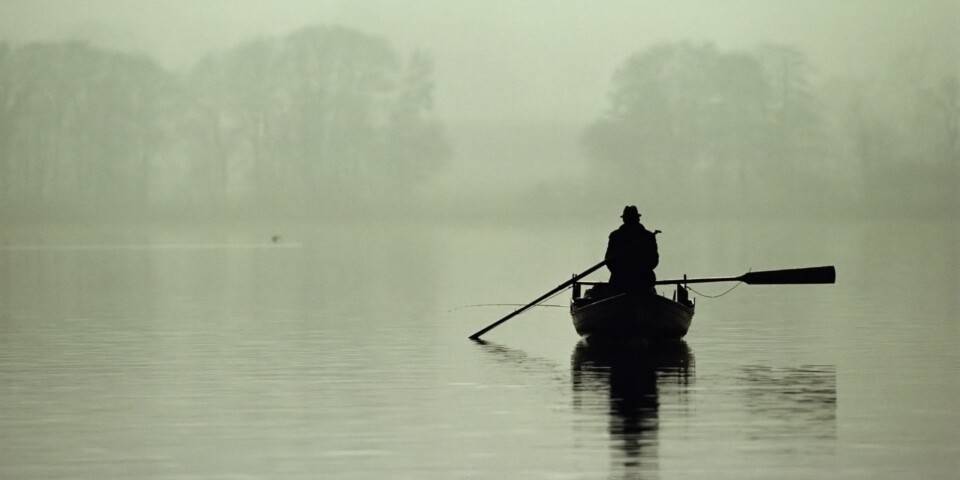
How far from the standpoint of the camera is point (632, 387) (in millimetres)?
21828

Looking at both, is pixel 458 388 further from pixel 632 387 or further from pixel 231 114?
pixel 231 114

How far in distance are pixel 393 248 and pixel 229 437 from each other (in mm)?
78839

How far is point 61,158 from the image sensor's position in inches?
4953

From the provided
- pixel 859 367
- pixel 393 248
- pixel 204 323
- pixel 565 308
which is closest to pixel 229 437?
pixel 859 367

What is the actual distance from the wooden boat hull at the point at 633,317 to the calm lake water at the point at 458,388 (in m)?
0.43

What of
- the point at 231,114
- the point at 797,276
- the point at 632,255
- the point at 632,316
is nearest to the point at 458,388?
the point at 632,316

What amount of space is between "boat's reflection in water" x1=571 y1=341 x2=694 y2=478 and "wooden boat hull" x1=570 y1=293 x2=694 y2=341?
22 cm

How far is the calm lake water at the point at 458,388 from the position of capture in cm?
1609

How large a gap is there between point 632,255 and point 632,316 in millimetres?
926

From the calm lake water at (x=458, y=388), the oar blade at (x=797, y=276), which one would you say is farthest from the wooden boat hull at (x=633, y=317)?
the oar blade at (x=797, y=276)

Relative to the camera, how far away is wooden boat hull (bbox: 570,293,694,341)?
28016 mm

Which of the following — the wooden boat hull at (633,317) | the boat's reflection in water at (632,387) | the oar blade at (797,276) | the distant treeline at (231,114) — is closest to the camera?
the boat's reflection in water at (632,387)

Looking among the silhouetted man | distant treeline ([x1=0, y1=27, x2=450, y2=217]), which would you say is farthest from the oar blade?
distant treeline ([x1=0, y1=27, x2=450, y2=217])

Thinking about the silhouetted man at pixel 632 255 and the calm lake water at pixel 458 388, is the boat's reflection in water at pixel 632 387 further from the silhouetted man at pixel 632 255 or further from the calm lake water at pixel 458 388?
the silhouetted man at pixel 632 255
